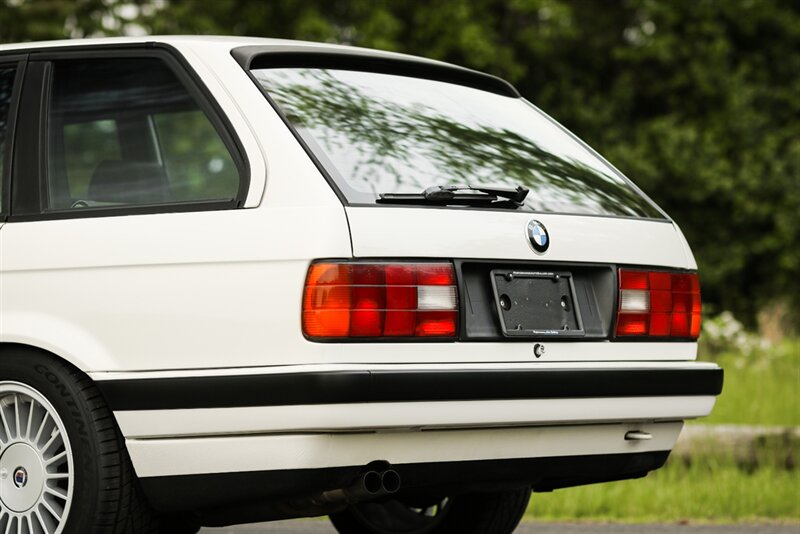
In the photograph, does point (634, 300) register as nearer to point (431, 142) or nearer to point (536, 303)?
point (536, 303)

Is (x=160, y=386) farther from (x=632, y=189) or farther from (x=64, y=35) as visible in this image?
(x=64, y=35)

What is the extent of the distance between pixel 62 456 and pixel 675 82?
83.1ft

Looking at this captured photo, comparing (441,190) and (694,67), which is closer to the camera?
(441,190)

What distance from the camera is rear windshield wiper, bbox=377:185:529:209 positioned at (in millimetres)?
4211

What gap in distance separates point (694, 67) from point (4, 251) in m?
24.9

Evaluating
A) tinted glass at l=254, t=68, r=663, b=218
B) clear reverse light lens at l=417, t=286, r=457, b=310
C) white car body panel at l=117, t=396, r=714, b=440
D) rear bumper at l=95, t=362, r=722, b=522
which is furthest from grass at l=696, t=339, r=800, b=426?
clear reverse light lens at l=417, t=286, r=457, b=310

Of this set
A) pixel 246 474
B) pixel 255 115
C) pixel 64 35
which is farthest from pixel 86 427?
pixel 64 35

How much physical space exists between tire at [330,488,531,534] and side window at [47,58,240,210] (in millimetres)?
1422

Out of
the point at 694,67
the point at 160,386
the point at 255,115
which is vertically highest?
the point at 255,115

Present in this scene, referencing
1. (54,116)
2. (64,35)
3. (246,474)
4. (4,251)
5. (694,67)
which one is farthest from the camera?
(694,67)

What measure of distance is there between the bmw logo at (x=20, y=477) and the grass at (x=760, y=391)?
18.1 ft

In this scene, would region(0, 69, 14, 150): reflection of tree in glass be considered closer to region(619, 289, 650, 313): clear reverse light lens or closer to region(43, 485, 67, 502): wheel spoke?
region(43, 485, 67, 502): wheel spoke

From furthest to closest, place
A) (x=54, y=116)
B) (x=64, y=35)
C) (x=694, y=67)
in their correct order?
(x=694, y=67) → (x=64, y=35) → (x=54, y=116)

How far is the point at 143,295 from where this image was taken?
420 cm
